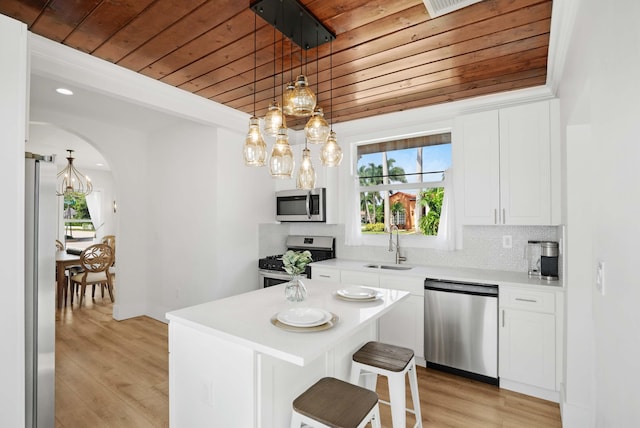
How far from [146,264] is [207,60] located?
327 centimetres

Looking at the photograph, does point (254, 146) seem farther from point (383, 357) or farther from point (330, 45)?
point (383, 357)

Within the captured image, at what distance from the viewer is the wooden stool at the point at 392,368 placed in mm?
1723

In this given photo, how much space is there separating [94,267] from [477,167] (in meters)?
5.50

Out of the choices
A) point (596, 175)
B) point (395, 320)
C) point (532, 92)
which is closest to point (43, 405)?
point (395, 320)

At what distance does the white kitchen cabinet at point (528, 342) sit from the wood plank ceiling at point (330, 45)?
1782 mm

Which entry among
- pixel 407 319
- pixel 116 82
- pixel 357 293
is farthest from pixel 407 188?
pixel 116 82

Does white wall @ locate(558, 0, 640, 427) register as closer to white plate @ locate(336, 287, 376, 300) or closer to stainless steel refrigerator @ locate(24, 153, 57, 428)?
white plate @ locate(336, 287, 376, 300)

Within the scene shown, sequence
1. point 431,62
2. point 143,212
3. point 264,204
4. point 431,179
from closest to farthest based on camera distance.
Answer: point 431,62
point 431,179
point 264,204
point 143,212

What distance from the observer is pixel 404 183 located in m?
3.73

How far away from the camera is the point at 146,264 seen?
179 inches

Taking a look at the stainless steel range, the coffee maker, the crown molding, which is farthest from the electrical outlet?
the crown molding

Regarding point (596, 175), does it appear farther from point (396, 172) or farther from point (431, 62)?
point (396, 172)

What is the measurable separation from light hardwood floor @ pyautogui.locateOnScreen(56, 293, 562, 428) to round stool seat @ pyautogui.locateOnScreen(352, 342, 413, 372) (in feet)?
1.96

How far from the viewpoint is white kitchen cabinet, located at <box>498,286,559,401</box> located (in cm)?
246
